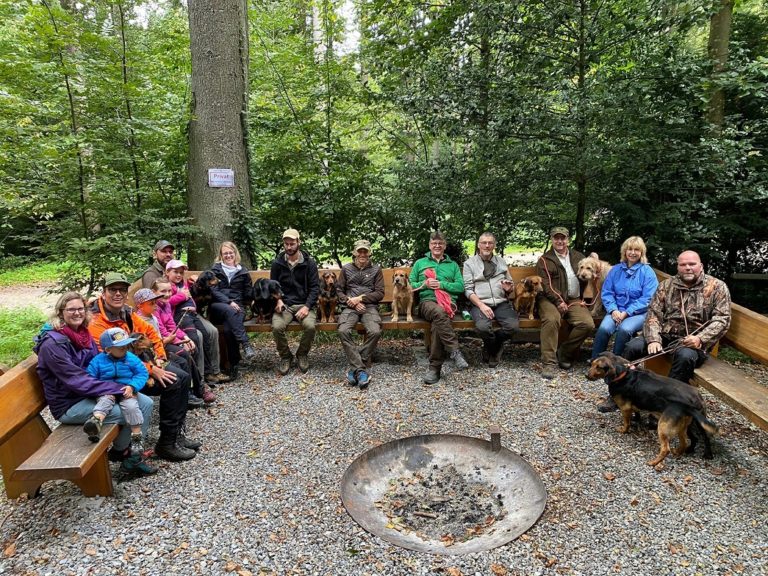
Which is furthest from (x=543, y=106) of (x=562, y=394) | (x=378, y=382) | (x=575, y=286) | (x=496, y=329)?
(x=378, y=382)

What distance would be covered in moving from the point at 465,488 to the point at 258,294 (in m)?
3.36

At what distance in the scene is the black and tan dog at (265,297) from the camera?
18.5 ft

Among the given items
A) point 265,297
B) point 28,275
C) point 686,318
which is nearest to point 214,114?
point 265,297

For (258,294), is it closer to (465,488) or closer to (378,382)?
(378,382)

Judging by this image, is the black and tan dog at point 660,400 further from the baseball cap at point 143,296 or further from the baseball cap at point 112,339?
the baseball cap at point 143,296

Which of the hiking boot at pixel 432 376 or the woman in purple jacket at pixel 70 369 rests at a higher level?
the woman in purple jacket at pixel 70 369

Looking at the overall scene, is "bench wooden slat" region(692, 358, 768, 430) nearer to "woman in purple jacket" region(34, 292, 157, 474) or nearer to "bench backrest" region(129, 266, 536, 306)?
"bench backrest" region(129, 266, 536, 306)

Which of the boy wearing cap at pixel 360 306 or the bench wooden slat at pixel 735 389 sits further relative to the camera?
the boy wearing cap at pixel 360 306

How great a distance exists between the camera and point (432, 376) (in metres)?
5.30

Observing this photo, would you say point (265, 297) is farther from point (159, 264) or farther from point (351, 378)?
point (351, 378)

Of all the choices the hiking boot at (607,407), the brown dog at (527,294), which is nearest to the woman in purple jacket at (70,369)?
the hiking boot at (607,407)

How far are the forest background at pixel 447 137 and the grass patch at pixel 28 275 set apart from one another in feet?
25.1

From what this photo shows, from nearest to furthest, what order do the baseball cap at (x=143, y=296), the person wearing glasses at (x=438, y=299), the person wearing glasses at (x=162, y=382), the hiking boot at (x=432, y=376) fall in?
the person wearing glasses at (x=162, y=382) < the baseball cap at (x=143, y=296) < the hiking boot at (x=432, y=376) < the person wearing glasses at (x=438, y=299)

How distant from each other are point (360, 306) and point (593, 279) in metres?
2.75
